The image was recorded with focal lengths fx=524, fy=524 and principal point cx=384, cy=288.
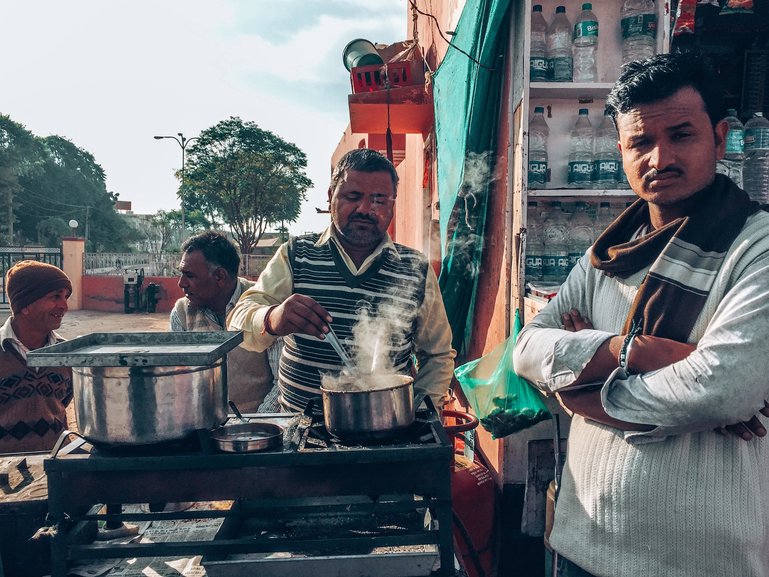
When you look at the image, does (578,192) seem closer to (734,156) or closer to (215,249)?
(734,156)

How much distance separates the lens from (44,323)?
3.12 meters

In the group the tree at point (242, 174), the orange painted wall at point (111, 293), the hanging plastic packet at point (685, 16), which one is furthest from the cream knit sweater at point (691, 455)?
the tree at point (242, 174)

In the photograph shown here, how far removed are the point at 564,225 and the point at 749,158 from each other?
1118 mm

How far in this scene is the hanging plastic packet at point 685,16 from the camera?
3.13 metres

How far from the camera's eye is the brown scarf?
1.46 m

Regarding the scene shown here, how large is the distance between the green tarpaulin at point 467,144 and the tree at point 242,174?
28039 millimetres

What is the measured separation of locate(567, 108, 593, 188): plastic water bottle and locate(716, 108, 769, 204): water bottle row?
2.34ft

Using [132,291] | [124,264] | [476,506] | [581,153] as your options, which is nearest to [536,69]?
[581,153]

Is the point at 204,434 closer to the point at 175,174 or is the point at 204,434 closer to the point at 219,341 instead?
the point at 219,341

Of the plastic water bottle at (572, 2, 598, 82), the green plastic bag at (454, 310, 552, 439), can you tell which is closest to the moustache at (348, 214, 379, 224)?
the green plastic bag at (454, 310, 552, 439)

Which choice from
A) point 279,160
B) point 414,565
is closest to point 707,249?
point 414,565

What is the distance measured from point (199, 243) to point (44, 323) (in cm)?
100

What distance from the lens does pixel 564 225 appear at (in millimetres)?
3521

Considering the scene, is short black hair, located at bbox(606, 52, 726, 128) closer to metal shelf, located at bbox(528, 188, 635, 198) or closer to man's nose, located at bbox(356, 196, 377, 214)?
man's nose, located at bbox(356, 196, 377, 214)
